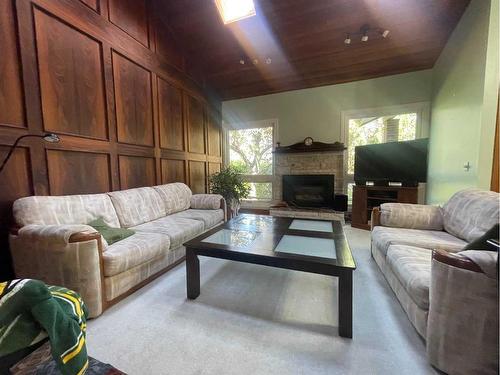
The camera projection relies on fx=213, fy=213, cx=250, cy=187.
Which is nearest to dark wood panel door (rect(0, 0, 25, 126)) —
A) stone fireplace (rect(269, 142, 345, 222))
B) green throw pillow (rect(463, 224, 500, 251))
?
green throw pillow (rect(463, 224, 500, 251))

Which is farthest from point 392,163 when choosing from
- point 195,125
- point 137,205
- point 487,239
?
point 137,205

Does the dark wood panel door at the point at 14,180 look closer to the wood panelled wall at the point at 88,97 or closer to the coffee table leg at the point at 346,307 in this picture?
the wood panelled wall at the point at 88,97

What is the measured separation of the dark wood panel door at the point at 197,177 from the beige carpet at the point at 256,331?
8.20 ft

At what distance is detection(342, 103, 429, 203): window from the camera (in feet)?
12.9

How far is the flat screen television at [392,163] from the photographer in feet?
11.0

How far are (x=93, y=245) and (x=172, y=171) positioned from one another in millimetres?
2362

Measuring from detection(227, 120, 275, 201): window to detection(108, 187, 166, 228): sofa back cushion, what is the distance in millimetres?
2493

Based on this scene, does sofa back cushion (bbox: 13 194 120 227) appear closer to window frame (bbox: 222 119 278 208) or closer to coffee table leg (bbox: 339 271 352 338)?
coffee table leg (bbox: 339 271 352 338)

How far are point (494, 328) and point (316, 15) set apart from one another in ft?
12.2

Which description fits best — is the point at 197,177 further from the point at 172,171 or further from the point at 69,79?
the point at 69,79

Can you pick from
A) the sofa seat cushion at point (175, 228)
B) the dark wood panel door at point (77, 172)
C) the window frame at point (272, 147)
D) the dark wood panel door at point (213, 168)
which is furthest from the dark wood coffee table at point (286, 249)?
the window frame at point (272, 147)

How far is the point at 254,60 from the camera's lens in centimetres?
391

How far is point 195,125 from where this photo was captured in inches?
171

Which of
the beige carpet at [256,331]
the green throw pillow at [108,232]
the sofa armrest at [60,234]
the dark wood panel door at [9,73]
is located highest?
the dark wood panel door at [9,73]
